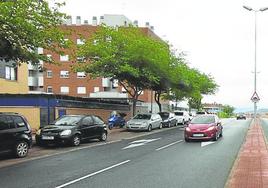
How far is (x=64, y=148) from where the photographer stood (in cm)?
2039

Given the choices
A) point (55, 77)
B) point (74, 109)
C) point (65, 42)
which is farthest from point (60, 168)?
point (55, 77)

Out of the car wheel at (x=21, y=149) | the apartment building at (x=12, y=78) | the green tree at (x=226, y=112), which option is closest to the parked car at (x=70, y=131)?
the car wheel at (x=21, y=149)

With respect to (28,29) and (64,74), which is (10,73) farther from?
(64,74)

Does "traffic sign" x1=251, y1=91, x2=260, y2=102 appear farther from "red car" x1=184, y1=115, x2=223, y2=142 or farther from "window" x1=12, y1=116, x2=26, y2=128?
"window" x1=12, y1=116, x2=26, y2=128

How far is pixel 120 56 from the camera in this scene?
36094mm

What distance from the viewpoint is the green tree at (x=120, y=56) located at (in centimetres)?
3544

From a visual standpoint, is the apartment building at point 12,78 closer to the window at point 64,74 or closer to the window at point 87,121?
the window at point 87,121

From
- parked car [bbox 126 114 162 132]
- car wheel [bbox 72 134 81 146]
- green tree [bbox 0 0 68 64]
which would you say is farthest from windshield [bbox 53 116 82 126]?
parked car [bbox 126 114 162 132]

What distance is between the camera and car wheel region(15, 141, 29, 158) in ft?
Result: 54.0

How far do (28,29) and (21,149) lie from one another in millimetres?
4200

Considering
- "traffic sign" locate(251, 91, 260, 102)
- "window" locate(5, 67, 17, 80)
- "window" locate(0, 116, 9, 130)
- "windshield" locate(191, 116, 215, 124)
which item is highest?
"window" locate(5, 67, 17, 80)

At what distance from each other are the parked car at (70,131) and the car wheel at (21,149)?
343 centimetres

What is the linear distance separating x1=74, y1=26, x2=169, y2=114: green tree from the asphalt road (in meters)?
17.5

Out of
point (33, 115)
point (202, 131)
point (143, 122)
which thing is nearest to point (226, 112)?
point (143, 122)
